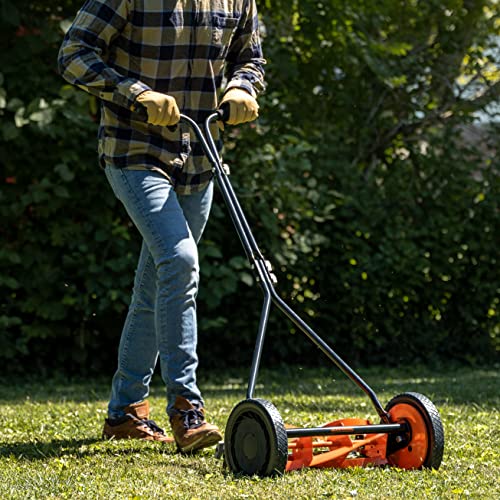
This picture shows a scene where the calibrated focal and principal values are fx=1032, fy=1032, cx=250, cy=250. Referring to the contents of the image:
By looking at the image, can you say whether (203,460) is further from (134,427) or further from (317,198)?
(317,198)

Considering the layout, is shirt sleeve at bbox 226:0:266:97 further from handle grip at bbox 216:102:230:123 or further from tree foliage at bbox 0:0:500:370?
tree foliage at bbox 0:0:500:370

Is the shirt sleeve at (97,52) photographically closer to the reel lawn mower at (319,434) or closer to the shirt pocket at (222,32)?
the shirt pocket at (222,32)

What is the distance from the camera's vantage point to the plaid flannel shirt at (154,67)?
340 cm

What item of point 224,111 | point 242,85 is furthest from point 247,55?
point 224,111

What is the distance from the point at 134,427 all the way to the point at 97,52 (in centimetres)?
133

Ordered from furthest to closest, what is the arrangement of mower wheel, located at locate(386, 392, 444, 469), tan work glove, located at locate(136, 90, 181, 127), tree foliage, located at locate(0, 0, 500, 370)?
tree foliage, located at locate(0, 0, 500, 370), tan work glove, located at locate(136, 90, 181, 127), mower wheel, located at locate(386, 392, 444, 469)

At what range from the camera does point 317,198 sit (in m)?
7.34

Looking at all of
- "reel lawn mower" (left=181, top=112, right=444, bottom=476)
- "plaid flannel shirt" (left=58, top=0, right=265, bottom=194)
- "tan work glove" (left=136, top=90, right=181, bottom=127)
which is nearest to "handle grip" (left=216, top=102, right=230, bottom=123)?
"plaid flannel shirt" (left=58, top=0, right=265, bottom=194)

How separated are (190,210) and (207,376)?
11.7ft

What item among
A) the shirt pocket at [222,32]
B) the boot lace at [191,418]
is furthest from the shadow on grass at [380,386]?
the shirt pocket at [222,32]

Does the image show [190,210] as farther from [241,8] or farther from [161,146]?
[241,8]

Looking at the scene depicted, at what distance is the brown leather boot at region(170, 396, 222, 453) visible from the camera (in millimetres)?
3322

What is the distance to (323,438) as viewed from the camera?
332 centimetres

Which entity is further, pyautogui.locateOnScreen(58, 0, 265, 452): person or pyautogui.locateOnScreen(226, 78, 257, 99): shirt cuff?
pyautogui.locateOnScreen(226, 78, 257, 99): shirt cuff
